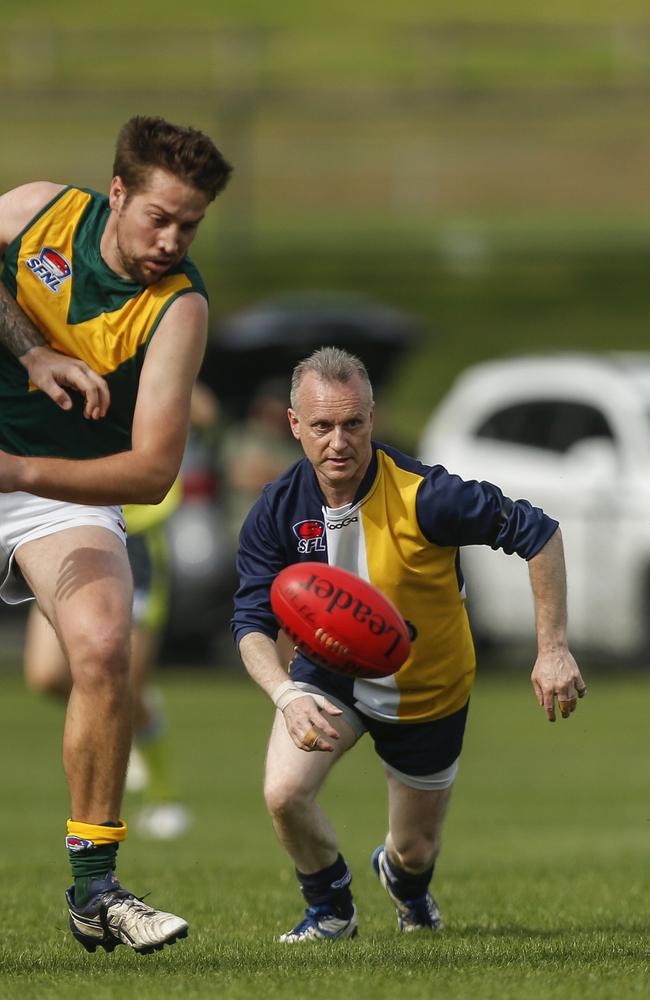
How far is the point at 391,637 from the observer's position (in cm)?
557

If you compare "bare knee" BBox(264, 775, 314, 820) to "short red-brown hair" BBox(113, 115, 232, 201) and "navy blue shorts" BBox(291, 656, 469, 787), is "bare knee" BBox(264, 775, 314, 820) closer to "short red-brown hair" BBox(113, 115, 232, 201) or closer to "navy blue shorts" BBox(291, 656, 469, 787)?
"navy blue shorts" BBox(291, 656, 469, 787)

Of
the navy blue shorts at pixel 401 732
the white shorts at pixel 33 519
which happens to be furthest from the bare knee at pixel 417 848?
the white shorts at pixel 33 519

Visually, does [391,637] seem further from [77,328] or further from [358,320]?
[358,320]

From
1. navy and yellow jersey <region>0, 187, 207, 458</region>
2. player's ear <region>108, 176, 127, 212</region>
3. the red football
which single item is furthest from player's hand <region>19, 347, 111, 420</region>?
the red football

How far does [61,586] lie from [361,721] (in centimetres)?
104

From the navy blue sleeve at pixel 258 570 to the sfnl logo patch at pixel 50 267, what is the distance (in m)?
0.91

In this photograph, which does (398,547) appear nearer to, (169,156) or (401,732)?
(401,732)

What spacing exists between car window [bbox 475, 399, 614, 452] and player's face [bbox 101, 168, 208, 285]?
33.0 ft

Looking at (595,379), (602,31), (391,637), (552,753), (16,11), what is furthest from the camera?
(16,11)

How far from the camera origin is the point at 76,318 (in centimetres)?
611

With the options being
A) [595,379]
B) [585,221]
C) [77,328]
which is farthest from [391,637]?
[585,221]

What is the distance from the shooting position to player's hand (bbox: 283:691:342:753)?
5371 mm

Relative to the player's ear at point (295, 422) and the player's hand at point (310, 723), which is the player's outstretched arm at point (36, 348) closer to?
the player's ear at point (295, 422)

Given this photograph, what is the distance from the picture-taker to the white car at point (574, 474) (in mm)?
15422
